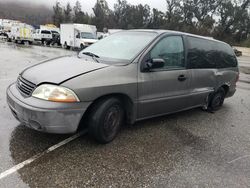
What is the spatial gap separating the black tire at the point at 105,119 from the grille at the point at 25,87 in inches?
33.5

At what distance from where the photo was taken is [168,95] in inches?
165

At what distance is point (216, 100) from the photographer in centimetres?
575

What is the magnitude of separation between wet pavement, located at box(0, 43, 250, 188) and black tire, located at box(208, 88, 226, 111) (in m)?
1.11

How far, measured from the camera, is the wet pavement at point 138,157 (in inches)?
108

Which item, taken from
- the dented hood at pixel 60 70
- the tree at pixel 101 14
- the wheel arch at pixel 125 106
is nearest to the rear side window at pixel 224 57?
the wheel arch at pixel 125 106

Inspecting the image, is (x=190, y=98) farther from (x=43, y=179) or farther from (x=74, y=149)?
(x=43, y=179)

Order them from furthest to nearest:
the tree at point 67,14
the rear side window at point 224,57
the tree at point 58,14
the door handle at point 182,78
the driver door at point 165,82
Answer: the tree at point 67,14 → the tree at point 58,14 → the rear side window at point 224,57 → the door handle at point 182,78 → the driver door at point 165,82

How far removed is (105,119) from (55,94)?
817 millimetres

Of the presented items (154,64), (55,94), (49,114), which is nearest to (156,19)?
(154,64)

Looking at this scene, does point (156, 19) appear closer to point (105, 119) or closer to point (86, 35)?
point (86, 35)

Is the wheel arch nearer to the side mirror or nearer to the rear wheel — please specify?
the side mirror

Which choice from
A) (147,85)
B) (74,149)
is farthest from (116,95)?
(74,149)

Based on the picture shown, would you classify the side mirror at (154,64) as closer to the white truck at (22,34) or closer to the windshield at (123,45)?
the windshield at (123,45)

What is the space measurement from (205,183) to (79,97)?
1893 millimetres
